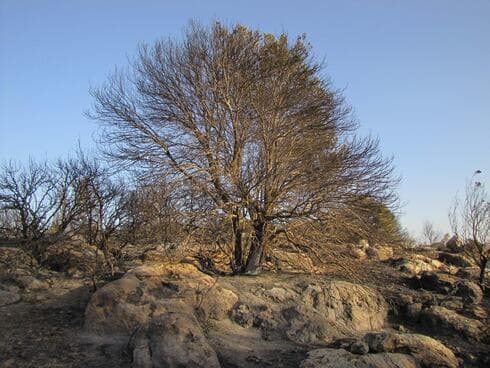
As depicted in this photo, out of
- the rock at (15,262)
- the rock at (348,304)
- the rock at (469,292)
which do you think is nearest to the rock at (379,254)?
the rock at (469,292)

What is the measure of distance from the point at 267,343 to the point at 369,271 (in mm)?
5385

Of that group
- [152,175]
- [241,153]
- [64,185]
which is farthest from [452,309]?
[64,185]

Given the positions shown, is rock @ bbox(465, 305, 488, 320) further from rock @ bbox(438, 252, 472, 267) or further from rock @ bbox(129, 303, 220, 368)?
rock @ bbox(129, 303, 220, 368)

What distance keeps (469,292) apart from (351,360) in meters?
8.33

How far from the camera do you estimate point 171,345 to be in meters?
7.64

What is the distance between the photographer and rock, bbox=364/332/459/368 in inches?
328

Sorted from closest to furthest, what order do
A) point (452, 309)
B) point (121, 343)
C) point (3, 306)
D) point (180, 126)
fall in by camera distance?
point (121, 343)
point (3, 306)
point (452, 309)
point (180, 126)

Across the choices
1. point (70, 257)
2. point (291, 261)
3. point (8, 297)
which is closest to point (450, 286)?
point (291, 261)

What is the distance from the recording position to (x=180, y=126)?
14.3 metres

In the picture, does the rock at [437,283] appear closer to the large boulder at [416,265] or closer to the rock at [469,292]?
the rock at [469,292]

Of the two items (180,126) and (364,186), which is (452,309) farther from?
(180,126)

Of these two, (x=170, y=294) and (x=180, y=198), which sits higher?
(x=180, y=198)

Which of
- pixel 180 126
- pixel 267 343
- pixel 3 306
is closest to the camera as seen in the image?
pixel 267 343

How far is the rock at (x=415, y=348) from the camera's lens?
8320 mm
